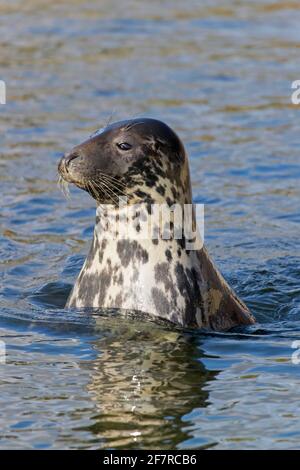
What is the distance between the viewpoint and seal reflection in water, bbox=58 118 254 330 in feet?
28.4

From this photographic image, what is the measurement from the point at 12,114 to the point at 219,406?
931 cm

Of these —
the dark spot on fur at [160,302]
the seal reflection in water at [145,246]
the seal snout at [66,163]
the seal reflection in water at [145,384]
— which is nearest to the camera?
the seal reflection in water at [145,384]

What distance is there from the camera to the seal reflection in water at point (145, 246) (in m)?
8.66

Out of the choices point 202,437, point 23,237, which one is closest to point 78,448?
point 202,437

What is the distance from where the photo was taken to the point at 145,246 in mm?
8789

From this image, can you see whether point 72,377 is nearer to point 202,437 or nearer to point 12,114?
point 202,437

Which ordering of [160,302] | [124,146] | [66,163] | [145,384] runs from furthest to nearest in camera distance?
[160,302] → [124,146] → [66,163] → [145,384]

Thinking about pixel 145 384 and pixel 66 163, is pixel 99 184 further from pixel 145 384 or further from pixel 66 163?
pixel 145 384

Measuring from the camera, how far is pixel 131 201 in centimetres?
870

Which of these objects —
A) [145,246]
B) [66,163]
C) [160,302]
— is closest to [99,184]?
[66,163]

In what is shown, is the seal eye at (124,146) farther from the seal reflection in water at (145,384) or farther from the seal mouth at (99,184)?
the seal reflection in water at (145,384)

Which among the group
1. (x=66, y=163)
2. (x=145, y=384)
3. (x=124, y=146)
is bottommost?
(x=145, y=384)

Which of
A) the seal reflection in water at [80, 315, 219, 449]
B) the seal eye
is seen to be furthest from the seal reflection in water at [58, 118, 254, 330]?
the seal reflection in water at [80, 315, 219, 449]

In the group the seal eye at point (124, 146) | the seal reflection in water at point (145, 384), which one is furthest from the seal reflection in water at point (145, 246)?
the seal reflection in water at point (145, 384)
